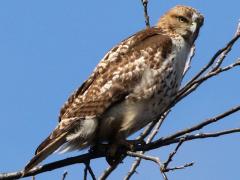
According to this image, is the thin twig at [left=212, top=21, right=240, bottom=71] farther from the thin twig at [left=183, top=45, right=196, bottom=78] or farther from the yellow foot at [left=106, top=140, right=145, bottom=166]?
the yellow foot at [left=106, top=140, right=145, bottom=166]

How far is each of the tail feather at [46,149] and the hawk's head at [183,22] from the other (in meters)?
1.73

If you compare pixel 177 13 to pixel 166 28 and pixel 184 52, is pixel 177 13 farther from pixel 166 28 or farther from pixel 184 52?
pixel 184 52

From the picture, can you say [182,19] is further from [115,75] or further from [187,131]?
[187,131]

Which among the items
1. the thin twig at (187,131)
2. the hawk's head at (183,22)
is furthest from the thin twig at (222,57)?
the hawk's head at (183,22)

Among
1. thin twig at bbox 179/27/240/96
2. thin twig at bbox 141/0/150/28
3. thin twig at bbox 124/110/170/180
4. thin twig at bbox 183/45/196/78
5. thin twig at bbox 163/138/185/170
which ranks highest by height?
thin twig at bbox 141/0/150/28

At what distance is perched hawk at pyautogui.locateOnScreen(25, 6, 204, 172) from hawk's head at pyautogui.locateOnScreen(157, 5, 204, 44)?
0.49 meters

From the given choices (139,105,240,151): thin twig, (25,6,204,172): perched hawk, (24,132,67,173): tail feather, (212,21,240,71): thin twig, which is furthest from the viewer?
(25,6,204,172): perched hawk

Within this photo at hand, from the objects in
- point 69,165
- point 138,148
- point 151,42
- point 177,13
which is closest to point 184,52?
point 151,42

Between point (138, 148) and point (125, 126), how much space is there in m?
0.31

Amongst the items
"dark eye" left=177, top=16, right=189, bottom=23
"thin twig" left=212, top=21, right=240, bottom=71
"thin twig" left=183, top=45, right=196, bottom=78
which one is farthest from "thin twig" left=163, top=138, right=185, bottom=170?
"dark eye" left=177, top=16, right=189, bottom=23

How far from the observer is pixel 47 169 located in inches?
162

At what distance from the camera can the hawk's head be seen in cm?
566

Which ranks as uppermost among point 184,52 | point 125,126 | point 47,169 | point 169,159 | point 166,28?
point 166,28

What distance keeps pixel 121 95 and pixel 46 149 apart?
0.82 m
